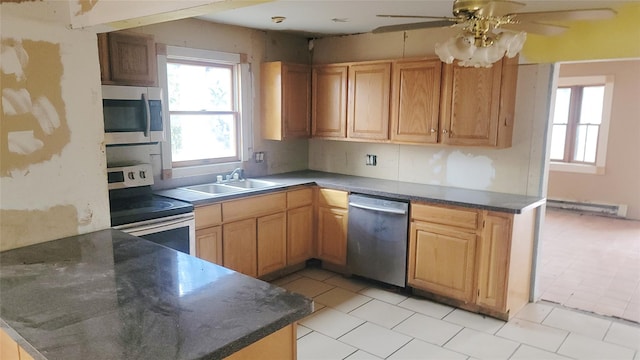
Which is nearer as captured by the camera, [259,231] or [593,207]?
[259,231]

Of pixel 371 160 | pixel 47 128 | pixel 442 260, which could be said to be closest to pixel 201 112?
pixel 371 160

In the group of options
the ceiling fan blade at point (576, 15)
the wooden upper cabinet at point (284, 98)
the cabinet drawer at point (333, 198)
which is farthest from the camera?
the wooden upper cabinet at point (284, 98)

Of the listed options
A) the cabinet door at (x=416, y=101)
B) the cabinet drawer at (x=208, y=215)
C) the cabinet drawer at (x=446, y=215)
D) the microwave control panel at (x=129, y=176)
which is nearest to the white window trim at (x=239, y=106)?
the microwave control panel at (x=129, y=176)

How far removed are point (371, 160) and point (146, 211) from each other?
2412 mm

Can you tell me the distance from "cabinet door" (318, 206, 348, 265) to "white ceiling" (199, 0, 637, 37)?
168 cm

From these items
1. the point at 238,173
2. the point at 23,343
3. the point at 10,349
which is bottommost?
the point at 10,349

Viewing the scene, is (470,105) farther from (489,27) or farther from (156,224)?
(156,224)

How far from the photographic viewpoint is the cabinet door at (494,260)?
10.7 feet

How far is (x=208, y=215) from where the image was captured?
11.1 ft

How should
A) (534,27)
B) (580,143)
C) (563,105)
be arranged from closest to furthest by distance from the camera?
(534,27) → (580,143) → (563,105)

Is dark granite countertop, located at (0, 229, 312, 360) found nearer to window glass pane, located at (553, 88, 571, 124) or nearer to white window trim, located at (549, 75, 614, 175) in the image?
white window trim, located at (549, 75, 614, 175)

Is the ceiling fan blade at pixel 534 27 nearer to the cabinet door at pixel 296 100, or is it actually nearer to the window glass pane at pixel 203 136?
the cabinet door at pixel 296 100

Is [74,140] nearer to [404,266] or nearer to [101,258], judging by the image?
[101,258]

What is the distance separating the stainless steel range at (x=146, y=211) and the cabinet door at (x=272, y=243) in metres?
0.75
